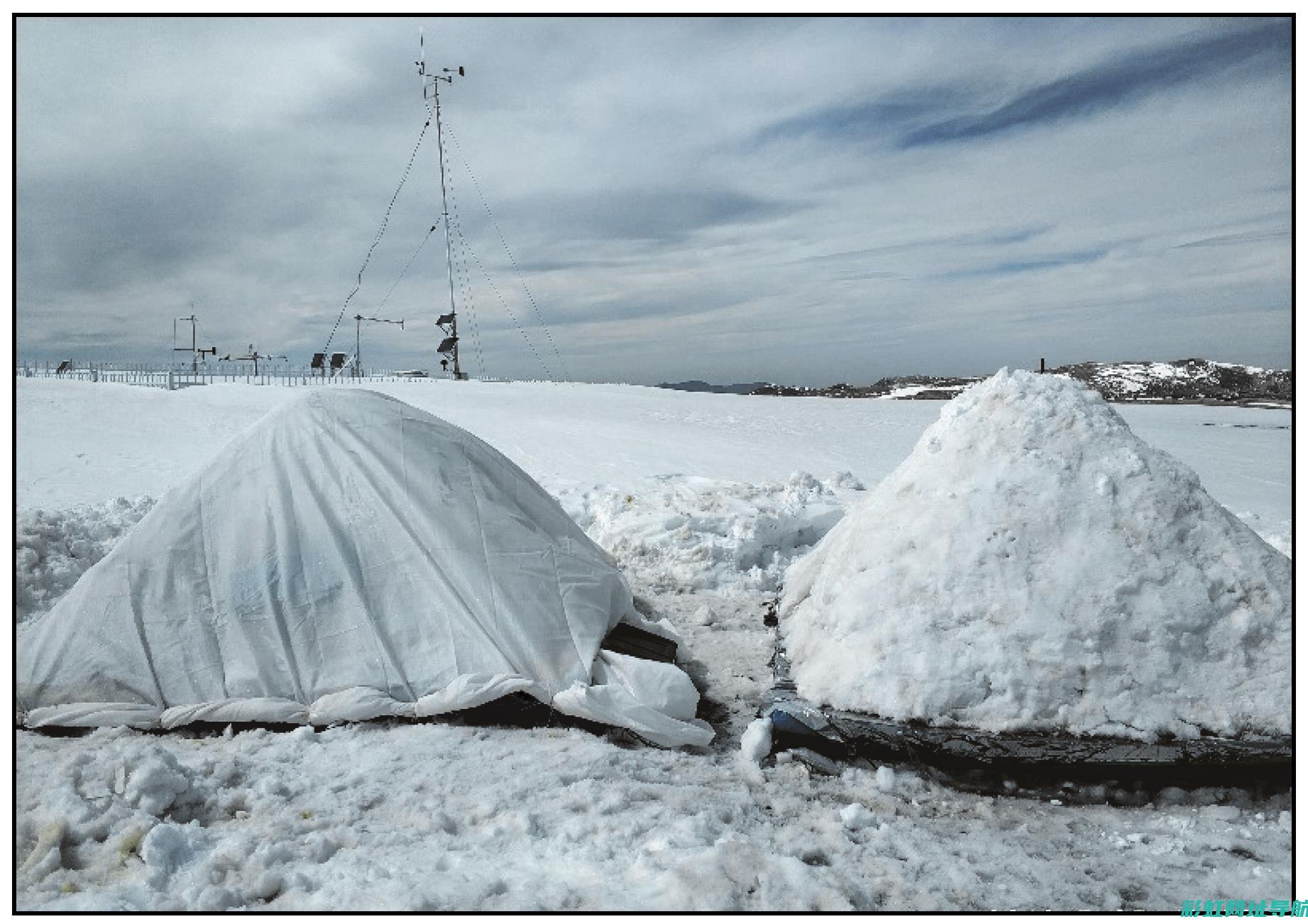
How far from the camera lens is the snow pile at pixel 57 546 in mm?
5426

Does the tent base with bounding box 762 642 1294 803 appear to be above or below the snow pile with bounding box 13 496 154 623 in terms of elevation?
below

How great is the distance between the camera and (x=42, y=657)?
3973 mm

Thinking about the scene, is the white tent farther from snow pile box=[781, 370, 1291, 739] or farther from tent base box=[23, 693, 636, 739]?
snow pile box=[781, 370, 1291, 739]

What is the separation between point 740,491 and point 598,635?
4.46 m

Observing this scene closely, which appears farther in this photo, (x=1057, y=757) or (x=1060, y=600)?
(x=1060, y=600)

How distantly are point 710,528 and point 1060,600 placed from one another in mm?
4017

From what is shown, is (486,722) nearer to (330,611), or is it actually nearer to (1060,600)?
(330,611)

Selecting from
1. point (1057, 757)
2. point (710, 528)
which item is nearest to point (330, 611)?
point (1057, 757)

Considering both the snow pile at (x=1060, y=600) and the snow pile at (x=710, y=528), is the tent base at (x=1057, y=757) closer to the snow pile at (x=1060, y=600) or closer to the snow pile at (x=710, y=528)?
the snow pile at (x=1060, y=600)

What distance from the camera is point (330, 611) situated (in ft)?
13.7

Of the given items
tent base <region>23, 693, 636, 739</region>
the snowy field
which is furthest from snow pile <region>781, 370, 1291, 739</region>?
tent base <region>23, 693, 636, 739</region>

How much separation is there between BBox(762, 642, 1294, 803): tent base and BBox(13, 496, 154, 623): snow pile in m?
5.28

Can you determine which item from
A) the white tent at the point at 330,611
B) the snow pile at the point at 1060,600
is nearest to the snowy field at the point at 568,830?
the white tent at the point at 330,611

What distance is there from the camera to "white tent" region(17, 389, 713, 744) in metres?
3.91
